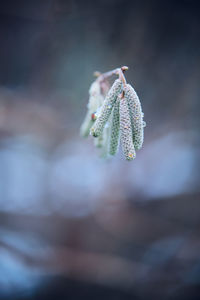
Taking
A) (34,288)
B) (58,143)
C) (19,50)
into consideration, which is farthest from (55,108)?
(34,288)

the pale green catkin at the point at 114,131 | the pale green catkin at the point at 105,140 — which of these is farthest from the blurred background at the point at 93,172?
the pale green catkin at the point at 114,131

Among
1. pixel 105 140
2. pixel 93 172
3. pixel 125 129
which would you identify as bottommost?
pixel 125 129

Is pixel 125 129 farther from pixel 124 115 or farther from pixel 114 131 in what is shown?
pixel 114 131

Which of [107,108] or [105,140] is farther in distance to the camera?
[105,140]

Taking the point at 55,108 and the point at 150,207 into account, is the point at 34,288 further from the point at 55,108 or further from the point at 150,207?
the point at 55,108

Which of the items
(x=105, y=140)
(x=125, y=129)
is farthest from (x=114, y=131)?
(x=105, y=140)

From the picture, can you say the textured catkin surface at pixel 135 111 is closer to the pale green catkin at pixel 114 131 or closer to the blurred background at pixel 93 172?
the pale green catkin at pixel 114 131
